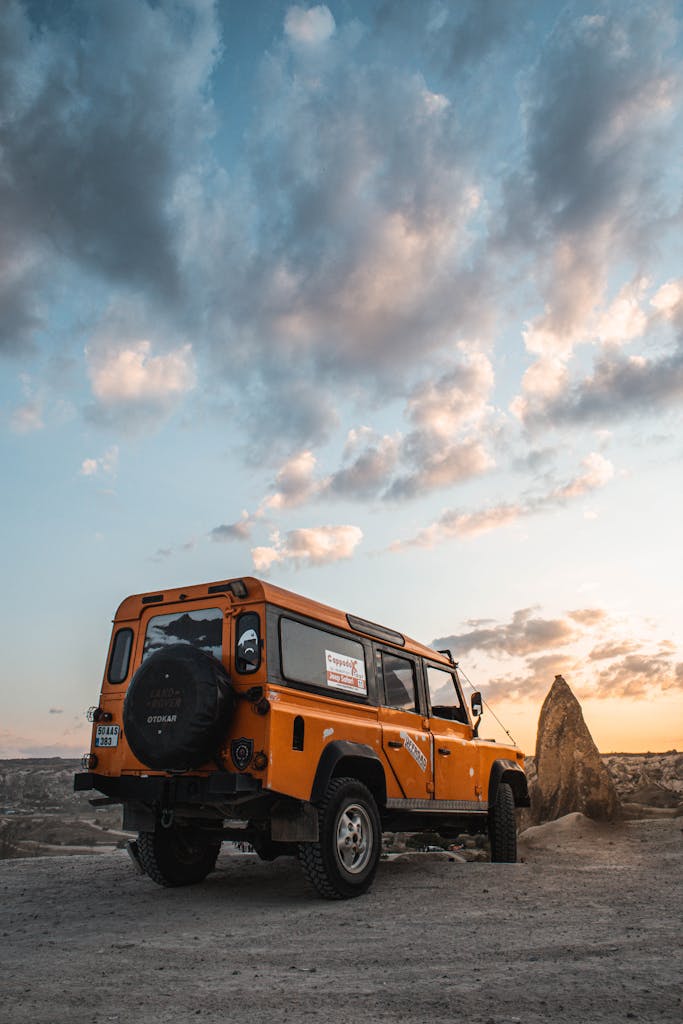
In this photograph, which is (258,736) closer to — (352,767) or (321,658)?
(321,658)

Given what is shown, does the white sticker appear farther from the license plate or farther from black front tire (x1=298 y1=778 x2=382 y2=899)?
the license plate

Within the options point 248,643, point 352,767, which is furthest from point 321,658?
point 352,767

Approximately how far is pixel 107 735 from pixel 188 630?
1.32 m

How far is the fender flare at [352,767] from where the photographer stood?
276 inches

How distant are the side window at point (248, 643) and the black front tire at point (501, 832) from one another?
512 centimetres

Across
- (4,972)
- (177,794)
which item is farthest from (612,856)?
(4,972)

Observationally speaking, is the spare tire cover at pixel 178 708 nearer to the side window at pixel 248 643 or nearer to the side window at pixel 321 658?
the side window at pixel 248 643

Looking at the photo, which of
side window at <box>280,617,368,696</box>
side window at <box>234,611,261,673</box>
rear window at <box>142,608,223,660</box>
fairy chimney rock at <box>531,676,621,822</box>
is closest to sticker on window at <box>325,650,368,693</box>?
side window at <box>280,617,368,696</box>

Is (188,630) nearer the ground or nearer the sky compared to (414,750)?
nearer the sky

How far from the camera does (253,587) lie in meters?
7.19

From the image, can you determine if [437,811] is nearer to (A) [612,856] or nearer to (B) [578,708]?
(A) [612,856]

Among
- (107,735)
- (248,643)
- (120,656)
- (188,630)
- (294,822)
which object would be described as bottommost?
(294,822)

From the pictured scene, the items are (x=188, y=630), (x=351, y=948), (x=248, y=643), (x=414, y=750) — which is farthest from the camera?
(x=414, y=750)

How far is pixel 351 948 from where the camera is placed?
16.9 ft
